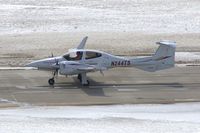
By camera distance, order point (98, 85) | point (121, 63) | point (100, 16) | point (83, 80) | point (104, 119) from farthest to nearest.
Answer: point (100, 16)
point (121, 63)
point (98, 85)
point (83, 80)
point (104, 119)

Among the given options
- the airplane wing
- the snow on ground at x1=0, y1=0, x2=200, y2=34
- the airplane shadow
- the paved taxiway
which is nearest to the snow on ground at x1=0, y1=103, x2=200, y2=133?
the paved taxiway

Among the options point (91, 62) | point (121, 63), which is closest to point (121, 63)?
point (121, 63)

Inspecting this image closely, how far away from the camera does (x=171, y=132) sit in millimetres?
23562

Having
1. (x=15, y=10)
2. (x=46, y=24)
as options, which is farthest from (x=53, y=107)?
(x=15, y=10)

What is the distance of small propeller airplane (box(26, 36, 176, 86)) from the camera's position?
31844 mm

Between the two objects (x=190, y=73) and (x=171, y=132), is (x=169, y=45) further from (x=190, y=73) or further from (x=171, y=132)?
(x=171, y=132)

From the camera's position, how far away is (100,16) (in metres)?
56.5

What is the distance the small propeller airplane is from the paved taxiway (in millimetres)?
658

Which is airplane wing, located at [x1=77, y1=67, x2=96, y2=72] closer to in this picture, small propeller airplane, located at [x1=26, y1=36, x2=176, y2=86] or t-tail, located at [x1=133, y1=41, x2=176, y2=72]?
small propeller airplane, located at [x1=26, y1=36, x2=176, y2=86]

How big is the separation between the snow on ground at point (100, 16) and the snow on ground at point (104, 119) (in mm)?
22671

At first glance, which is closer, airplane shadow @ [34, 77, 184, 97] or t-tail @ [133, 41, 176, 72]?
airplane shadow @ [34, 77, 184, 97]

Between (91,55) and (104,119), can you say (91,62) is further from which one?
(104,119)

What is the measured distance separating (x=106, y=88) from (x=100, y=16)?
25.2 m

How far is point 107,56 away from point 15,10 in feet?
90.8
